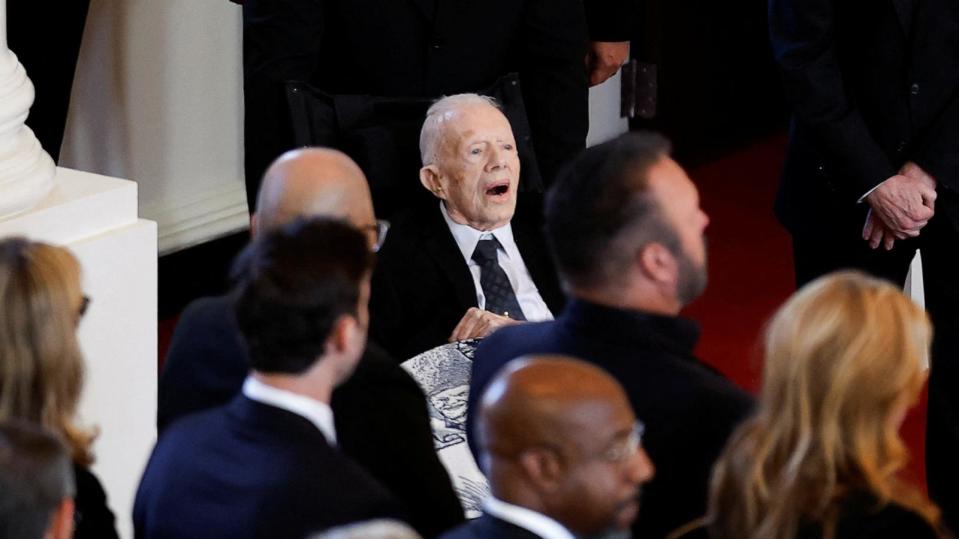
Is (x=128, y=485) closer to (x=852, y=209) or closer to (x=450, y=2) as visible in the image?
(x=450, y=2)

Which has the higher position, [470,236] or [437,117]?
[437,117]

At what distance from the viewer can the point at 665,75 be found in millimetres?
6965

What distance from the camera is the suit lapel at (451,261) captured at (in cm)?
370

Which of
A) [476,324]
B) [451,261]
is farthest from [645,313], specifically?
[451,261]

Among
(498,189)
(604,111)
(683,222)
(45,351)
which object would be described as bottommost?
(604,111)

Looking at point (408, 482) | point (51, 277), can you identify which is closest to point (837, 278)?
point (408, 482)

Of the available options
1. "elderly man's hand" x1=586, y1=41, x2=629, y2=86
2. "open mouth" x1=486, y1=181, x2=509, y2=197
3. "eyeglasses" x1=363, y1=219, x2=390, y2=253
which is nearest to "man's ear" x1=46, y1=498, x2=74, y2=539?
"eyeglasses" x1=363, y1=219, x2=390, y2=253

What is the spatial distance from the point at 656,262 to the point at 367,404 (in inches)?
19.6

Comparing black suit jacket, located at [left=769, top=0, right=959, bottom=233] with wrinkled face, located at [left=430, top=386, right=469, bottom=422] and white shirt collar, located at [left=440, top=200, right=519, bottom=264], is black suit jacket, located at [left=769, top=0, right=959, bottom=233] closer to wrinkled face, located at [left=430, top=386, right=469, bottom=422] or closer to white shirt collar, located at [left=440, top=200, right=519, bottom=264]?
white shirt collar, located at [left=440, top=200, right=519, bottom=264]

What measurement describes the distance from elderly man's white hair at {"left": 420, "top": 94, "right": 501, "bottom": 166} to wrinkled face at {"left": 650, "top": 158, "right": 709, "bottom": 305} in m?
1.37

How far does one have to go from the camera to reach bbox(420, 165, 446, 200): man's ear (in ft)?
12.4

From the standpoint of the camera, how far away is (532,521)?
5.96ft

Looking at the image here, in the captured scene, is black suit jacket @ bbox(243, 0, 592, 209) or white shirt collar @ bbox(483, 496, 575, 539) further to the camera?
black suit jacket @ bbox(243, 0, 592, 209)

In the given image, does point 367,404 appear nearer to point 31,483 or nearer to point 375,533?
point 31,483
